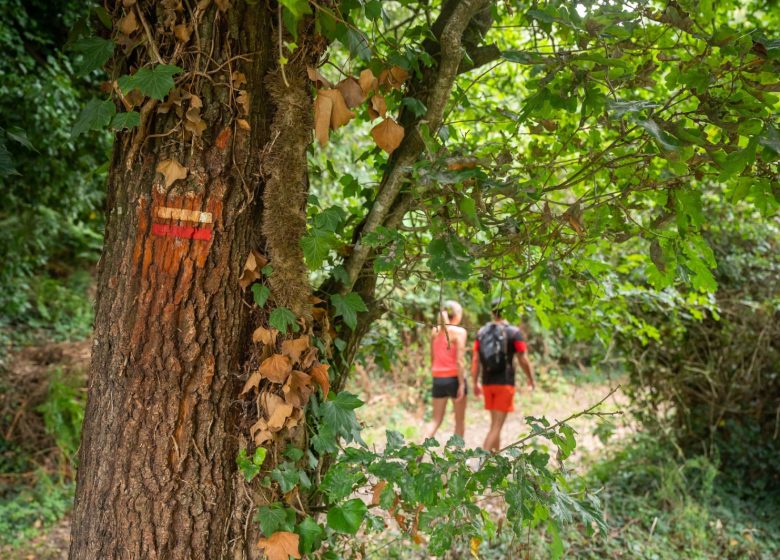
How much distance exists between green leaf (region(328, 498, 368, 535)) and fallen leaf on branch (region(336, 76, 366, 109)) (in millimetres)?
1268

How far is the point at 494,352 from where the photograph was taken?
230 inches

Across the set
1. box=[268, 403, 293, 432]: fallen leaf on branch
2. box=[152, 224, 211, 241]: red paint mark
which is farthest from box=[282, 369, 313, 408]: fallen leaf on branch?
box=[152, 224, 211, 241]: red paint mark

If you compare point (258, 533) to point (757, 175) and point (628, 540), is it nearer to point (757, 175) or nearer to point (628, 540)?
point (757, 175)

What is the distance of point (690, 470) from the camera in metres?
5.35

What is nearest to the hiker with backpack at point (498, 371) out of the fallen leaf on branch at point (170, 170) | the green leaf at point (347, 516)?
the green leaf at point (347, 516)

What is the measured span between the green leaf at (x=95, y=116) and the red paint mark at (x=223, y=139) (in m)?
0.31

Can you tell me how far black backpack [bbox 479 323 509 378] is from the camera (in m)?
5.85

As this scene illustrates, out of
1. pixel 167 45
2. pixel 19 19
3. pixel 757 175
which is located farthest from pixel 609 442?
pixel 19 19

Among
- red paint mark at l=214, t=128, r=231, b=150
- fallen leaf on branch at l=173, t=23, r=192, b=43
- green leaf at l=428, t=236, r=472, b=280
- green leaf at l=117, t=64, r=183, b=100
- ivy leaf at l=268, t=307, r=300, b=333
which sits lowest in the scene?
ivy leaf at l=268, t=307, r=300, b=333

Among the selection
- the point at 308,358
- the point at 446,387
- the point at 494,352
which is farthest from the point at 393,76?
the point at 446,387

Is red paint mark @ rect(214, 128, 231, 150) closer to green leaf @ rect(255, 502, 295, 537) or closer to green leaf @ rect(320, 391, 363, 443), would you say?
green leaf @ rect(320, 391, 363, 443)

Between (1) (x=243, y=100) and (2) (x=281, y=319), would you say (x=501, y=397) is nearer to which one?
(2) (x=281, y=319)

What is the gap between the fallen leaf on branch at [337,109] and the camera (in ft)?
5.65

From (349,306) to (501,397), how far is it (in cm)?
416
